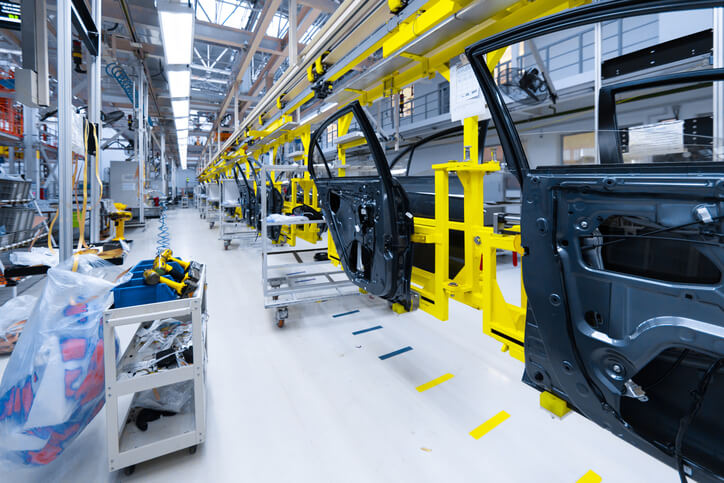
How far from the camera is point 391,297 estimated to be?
199 cm

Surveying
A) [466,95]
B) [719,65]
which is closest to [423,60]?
[466,95]

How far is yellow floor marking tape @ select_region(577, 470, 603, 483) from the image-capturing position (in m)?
1.32

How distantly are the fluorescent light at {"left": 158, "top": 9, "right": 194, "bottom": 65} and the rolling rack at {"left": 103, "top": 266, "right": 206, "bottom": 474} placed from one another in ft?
11.3

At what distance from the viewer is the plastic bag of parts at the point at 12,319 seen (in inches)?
86.4

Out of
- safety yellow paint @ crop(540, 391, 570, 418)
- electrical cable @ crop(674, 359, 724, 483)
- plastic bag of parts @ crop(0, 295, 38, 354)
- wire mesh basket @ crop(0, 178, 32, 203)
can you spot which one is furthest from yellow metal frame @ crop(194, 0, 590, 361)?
wire mesh basket @ crop(0, 178, 32, 203)

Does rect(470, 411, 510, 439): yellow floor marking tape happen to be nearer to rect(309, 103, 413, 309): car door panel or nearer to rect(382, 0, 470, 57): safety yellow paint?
rect(309, 103, 413, 309): car door panel

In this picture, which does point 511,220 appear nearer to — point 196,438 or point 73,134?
point 196,438

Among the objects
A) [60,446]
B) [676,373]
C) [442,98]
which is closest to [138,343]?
[60,446]

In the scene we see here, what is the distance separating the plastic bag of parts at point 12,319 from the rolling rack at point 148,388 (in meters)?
1.44

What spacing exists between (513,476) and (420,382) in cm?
73

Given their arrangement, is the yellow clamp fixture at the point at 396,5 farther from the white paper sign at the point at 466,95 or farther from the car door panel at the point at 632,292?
the car door panel at the point at 632,292

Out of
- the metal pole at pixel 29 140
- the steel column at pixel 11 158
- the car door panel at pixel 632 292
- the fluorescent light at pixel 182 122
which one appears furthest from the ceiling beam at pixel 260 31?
the steel column at pixel 11 158

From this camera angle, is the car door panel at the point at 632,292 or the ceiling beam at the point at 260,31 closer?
the car door panel at the point at 632,292

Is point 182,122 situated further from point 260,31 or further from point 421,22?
point 421,22
